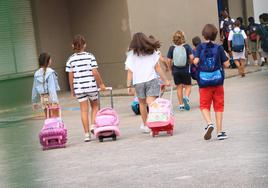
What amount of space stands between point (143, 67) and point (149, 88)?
0.97 feet

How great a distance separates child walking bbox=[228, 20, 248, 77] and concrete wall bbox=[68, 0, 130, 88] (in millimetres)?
2752

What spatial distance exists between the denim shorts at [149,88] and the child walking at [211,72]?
1.05m

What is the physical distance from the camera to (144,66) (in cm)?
893

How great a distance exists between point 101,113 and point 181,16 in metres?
8.98

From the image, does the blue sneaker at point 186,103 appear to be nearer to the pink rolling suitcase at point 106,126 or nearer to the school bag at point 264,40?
the pink rolling suitcase at point 106,126

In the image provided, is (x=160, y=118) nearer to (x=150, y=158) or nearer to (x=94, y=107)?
(x=94, y=107)

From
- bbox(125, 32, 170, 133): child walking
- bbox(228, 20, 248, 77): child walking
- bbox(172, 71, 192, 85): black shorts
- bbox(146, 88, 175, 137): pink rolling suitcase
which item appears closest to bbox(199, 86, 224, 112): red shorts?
bbox(146, 88, 175, 137): pink rolling suitcase

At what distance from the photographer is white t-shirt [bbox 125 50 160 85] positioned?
892 cm

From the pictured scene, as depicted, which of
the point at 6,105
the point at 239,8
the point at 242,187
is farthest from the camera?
the point at 239,8

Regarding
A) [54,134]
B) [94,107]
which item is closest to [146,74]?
[94,107]

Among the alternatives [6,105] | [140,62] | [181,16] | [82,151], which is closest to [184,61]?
[140,62]

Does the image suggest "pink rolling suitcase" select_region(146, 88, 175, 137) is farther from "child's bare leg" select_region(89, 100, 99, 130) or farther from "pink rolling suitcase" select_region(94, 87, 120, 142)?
"child's bare leg" select_region(89, 100, 99, 130)

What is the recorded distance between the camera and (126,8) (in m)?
15.9

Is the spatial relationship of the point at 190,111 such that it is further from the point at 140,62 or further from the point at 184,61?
the point at 140,62
